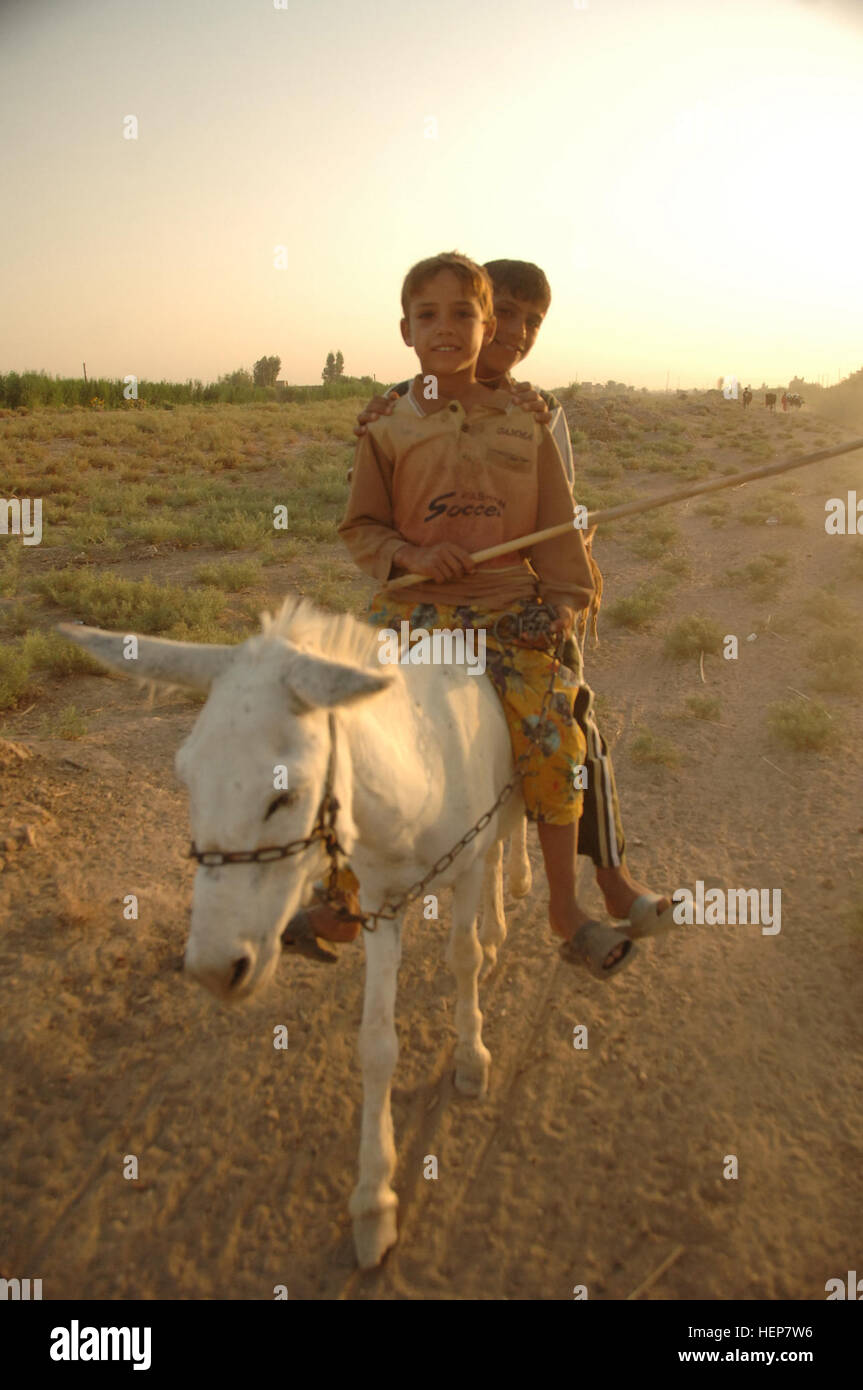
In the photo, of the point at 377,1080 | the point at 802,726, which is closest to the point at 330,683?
the point at 377,1080

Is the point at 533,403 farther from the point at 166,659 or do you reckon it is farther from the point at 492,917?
the point at 492,917

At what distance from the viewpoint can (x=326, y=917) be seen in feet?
9.36

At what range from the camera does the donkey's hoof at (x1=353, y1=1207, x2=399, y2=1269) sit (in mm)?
2492

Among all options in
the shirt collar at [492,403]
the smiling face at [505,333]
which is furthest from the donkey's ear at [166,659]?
the smiling face at [505,333]

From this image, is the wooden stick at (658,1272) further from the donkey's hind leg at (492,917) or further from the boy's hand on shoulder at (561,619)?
the boy's hand on shoulder at (561,619)

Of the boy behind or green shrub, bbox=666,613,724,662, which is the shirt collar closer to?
the boy behind

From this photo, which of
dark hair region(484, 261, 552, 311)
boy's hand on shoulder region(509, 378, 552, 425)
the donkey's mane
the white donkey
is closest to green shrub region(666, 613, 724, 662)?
dark hair region(484, 261, 552, 311)

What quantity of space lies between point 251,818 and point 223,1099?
2.04 meters

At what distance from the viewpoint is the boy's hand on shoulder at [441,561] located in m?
2.71

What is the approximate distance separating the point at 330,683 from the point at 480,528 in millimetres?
1432

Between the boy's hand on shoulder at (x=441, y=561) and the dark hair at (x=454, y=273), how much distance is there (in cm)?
92

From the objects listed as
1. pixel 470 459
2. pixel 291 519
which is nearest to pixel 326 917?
pixel 470 459

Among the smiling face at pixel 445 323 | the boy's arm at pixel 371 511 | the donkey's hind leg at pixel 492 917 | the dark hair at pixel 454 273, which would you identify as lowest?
the donkey's hind leg at pixel 492 917
